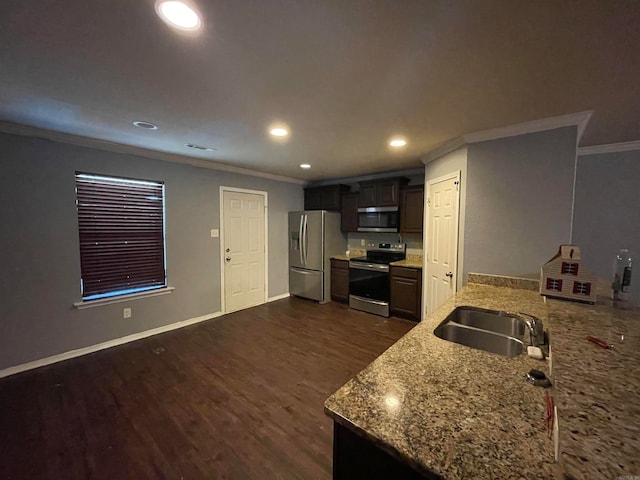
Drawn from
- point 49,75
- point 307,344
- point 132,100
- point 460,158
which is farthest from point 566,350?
point 49,75

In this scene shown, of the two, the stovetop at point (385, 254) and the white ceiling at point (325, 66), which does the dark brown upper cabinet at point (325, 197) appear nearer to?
the stovetop at point (385, 254)

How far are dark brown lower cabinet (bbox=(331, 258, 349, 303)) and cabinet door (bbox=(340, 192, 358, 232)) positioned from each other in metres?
0.65

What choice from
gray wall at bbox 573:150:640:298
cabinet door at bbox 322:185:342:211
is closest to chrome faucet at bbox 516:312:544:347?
gray wall at bbox 573:150:640:298

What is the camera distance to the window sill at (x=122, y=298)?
9.53 feet

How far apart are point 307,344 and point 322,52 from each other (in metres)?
2.90

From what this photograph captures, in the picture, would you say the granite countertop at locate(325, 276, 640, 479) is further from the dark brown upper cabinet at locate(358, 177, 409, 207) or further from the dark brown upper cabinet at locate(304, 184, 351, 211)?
the dark brown upper cabinet at locate(304, 184, 351, 211)

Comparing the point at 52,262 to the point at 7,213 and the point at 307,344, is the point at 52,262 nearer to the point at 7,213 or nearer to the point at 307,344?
the point at 7,213

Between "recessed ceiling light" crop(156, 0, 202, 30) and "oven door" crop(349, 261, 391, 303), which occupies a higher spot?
"recessed ceiling light" crop(156, 0, 202, 30)

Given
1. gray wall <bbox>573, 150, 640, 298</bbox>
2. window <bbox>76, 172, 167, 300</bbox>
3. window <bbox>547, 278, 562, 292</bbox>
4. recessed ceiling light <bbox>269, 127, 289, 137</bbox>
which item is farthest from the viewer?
window <bbox>76, 172, 167, 300</bbox>

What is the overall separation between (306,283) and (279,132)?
3038 mm

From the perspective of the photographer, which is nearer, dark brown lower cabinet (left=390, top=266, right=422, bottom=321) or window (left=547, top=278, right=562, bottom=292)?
→ window (left=547, top=278, right=562, bottom=292)

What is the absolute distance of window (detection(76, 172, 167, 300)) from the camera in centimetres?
296

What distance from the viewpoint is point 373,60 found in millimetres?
1430

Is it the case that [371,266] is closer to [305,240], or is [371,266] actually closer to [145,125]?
[305,240]
